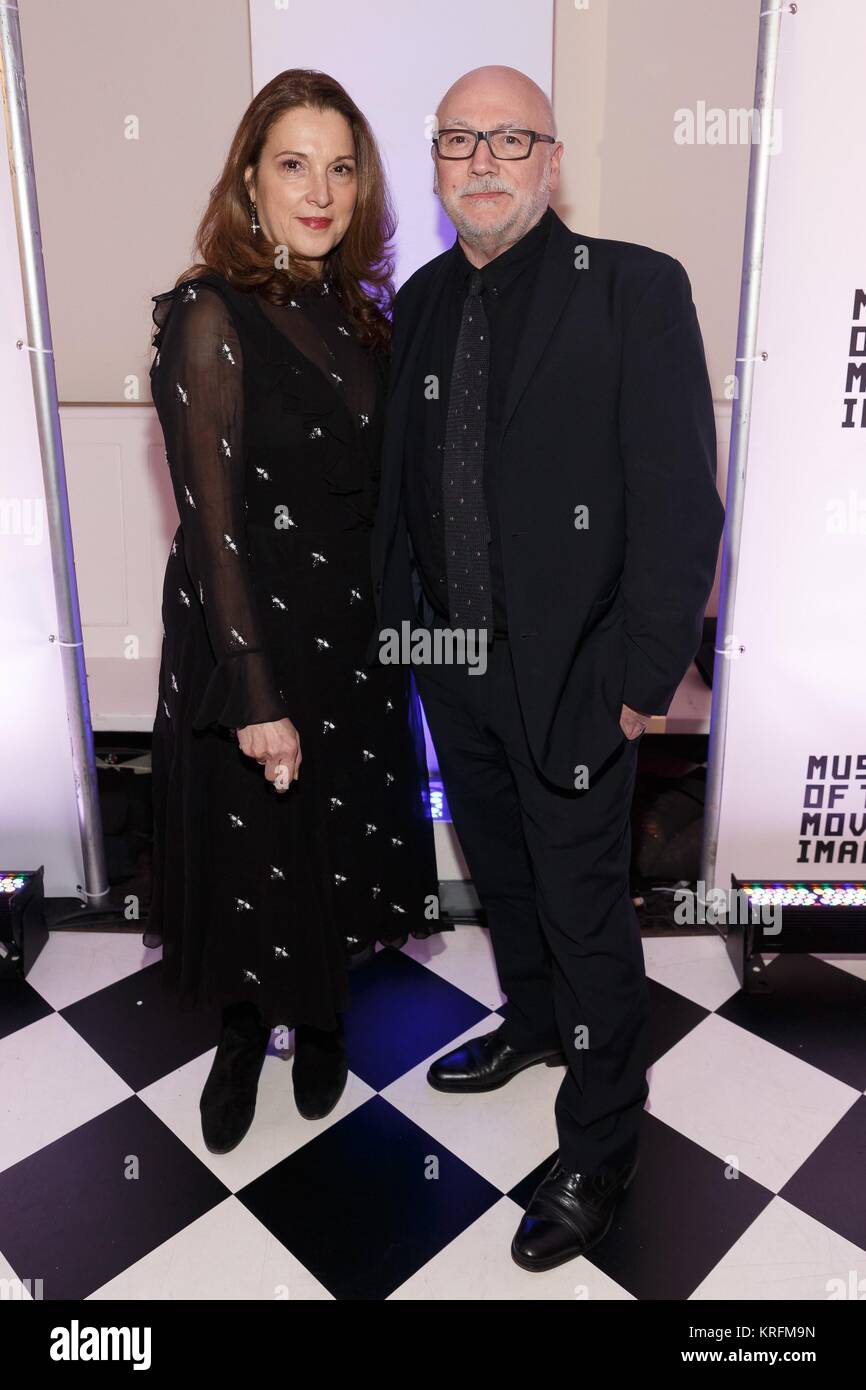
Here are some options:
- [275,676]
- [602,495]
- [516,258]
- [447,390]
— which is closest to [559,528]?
[602,495]

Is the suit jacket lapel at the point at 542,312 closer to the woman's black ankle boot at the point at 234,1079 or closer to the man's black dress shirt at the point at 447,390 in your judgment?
the man's black dress shirt at the point at 447,390

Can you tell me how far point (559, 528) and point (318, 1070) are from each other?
47.0 inches

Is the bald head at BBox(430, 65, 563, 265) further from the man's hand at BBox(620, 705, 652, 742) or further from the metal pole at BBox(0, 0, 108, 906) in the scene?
the metal pole at BBox(0, 0, 108, 906)

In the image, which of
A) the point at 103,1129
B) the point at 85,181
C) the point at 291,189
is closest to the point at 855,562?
the point at 291,189

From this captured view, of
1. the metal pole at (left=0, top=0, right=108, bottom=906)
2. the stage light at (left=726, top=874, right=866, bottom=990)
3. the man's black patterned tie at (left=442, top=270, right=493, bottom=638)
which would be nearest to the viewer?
the man's black patterned tie at (left=442, top=270, right=493, bottom=638)

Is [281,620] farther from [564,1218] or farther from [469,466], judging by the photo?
[564,1218]

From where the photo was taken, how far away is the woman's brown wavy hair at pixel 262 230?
176 cm

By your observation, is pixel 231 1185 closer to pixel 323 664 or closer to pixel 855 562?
pixel 323 664

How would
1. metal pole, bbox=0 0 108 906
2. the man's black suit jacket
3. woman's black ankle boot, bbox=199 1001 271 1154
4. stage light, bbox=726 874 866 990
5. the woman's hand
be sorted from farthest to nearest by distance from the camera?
stage light, bbox=726 874 866 990, metal pole, bbox=0 0 108 906, woman's black ankle boot, bbox=199 1001 271 1154, the woman's hand, the man's black suit jacket

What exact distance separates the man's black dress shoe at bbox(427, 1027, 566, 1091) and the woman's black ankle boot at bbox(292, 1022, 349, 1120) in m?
0.18

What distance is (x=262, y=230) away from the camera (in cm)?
183

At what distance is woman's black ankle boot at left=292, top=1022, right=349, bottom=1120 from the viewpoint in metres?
2.11

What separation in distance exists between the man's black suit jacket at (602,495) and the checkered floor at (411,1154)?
80 cm

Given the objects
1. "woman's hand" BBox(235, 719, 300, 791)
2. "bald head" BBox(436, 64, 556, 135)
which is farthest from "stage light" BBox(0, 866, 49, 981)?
"bald head" BBox(436, 64, 556, 135)
